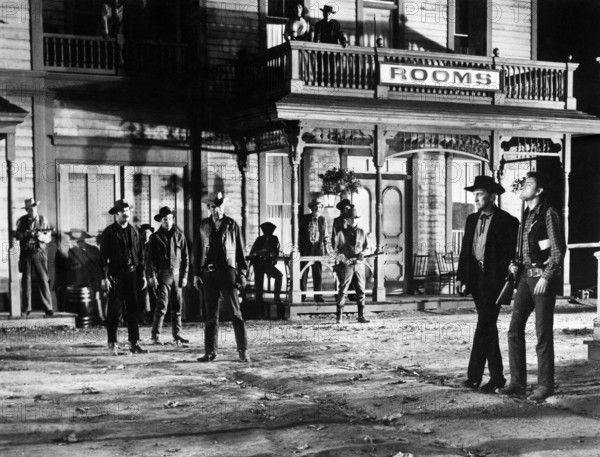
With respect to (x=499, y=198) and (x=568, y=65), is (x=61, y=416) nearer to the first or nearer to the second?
(x=499, y=198)

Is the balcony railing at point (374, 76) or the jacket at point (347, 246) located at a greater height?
the balcony railing at point (374, 76)

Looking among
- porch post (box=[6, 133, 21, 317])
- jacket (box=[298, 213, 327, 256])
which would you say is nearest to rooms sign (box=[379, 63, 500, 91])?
jacket (box=[298, 213, 327, 256])

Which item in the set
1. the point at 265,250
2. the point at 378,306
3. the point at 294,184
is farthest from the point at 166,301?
the point at 378,306

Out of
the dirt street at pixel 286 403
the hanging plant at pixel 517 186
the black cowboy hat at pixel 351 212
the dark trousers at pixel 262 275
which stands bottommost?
the dirt street at pixel 286 403

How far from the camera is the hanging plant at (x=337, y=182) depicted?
20406mm

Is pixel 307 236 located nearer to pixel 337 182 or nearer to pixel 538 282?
pixel 337 182

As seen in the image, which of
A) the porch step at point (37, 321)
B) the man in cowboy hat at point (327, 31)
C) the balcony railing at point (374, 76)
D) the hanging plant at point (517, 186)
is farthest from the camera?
the hanging plant at point (517, 186)

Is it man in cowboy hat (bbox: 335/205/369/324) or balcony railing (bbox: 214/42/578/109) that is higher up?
balcony railing (bbox: 214/42/578/109)

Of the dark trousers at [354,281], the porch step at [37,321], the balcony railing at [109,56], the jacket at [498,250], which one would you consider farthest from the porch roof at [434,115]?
the jacket at [498,250]

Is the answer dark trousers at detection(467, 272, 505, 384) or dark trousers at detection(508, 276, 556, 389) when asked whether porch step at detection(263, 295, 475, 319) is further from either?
dark trousers at detection(508, 276, 556, 389)

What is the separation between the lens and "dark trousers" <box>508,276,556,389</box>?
934 cm

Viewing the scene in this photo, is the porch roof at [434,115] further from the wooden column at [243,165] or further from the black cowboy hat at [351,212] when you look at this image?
the wooden column at [243,165]

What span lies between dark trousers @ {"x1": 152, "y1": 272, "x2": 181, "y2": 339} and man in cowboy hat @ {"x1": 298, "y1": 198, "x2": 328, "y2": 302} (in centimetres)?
541

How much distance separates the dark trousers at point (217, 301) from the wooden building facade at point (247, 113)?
5642 millimetres
